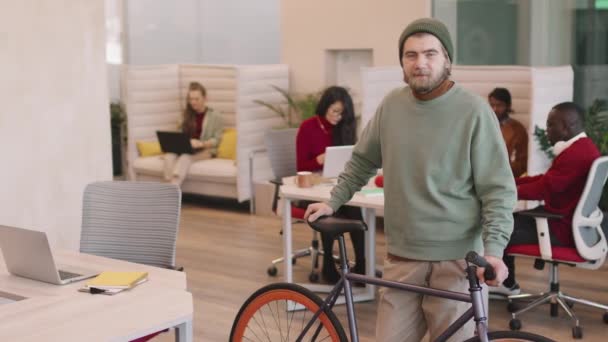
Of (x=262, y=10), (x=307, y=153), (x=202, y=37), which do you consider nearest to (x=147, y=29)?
(x=202, y=37)

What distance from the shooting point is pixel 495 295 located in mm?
6164

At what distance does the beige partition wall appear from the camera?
29.2ft

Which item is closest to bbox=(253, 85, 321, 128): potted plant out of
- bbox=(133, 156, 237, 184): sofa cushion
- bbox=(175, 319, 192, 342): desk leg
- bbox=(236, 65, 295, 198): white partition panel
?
bbox=(236, 65, 295, 198): white partition panel

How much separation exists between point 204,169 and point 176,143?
391 mm

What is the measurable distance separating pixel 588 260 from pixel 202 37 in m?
7.04

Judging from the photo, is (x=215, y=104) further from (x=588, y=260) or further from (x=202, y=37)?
(x=588, y=260)

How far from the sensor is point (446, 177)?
10.3ft

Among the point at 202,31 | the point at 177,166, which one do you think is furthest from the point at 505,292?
the point at 202,31

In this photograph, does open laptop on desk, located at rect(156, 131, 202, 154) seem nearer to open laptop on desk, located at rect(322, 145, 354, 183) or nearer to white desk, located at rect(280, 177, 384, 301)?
white desk, located at rect(280, 177, 384, 301)

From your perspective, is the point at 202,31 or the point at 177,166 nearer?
the point at 177,166

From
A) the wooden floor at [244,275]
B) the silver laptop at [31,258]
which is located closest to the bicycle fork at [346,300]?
the silver laptop at [31,258]

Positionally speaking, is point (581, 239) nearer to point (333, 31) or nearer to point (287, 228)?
point (287, 228)

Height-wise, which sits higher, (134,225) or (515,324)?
(134,225)

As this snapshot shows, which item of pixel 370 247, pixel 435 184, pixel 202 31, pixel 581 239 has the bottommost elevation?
pixel 370 247
